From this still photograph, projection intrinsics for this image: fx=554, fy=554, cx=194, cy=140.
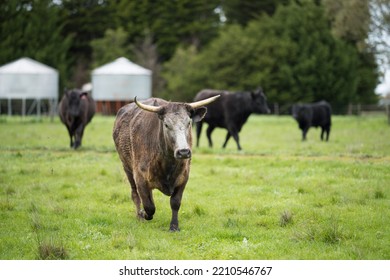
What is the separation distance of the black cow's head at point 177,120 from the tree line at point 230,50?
41.7m

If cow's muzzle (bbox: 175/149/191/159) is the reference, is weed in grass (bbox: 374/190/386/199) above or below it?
below

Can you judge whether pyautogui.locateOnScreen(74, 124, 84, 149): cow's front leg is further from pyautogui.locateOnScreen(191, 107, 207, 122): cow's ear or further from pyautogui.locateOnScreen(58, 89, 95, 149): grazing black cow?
pyautogui.locateOnScreen(191, 107, 207, 122): cow's ear

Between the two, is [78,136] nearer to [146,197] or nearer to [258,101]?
[258,101]

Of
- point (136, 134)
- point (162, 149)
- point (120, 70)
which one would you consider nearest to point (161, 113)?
point (162, 149)

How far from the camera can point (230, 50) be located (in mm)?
56656

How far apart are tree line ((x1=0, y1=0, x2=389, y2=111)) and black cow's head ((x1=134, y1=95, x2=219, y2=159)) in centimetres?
4171

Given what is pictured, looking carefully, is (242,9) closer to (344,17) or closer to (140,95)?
(140,95)

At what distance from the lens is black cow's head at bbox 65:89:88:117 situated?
18.9 meters

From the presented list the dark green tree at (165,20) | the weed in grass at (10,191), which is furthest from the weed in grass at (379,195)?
the dark green tree at (165,20)

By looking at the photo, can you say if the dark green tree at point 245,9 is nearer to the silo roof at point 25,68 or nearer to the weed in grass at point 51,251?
the silo roof at point 25,68

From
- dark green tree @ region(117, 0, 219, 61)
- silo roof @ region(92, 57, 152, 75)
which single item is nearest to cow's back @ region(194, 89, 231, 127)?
silo roof @ region(92, 57, 152, 75)

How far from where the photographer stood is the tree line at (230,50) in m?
54.5
